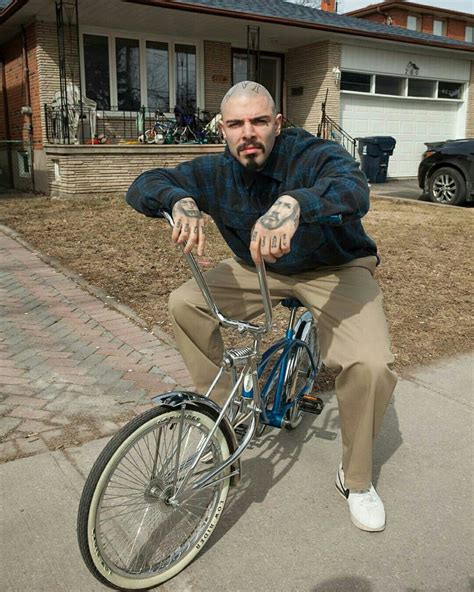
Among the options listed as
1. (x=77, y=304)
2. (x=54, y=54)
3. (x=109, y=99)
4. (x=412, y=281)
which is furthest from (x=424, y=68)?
(x=77, y=304)

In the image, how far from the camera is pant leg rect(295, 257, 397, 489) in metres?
2.36

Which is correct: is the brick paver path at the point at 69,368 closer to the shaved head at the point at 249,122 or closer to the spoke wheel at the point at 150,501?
the spoke wheel at the point at 150,501

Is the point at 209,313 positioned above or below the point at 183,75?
below

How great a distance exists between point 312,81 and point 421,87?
432 cm

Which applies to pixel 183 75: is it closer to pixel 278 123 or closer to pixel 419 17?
pixel 278 123

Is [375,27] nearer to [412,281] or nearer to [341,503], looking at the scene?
[412,281]

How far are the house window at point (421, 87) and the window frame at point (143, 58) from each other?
22.8ft

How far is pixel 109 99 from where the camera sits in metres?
14.5

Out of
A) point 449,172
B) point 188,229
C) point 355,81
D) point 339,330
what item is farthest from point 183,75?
point 188,229

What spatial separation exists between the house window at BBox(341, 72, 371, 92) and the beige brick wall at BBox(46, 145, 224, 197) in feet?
21.0

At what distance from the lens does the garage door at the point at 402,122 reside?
56.8ft

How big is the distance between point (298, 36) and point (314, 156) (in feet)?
49.0

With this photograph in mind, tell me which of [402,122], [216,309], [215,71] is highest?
[215,71]

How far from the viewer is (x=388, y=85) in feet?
59.0
